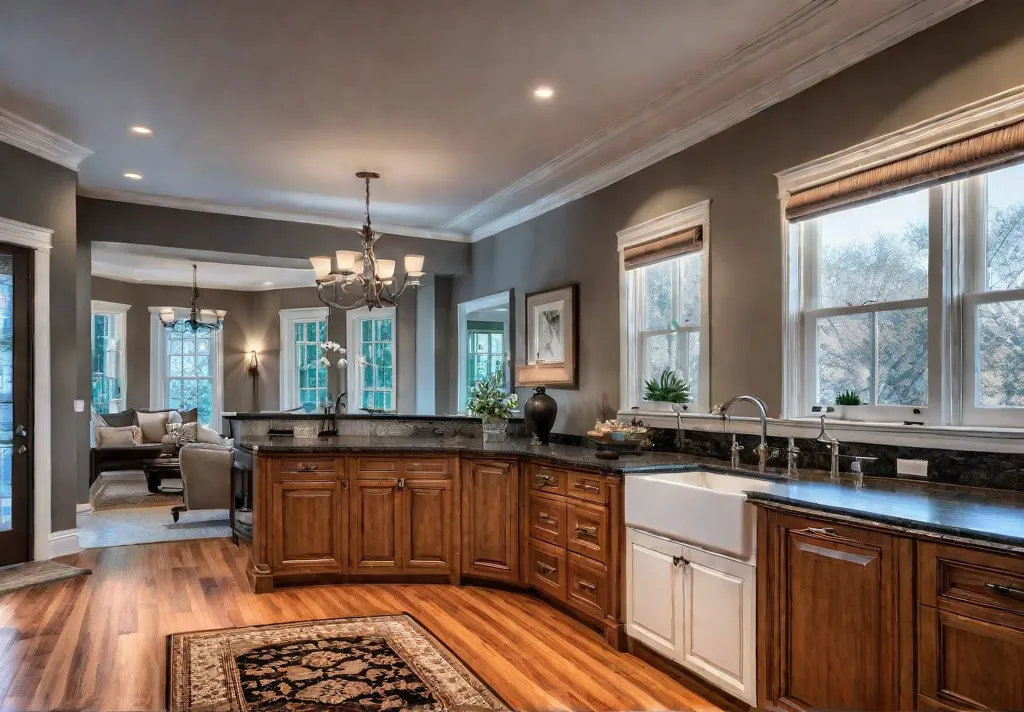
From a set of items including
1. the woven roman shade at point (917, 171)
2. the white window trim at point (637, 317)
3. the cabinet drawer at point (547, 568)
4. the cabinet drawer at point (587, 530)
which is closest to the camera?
the woven roman shade at point (917, 171)

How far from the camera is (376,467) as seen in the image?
4578 mm

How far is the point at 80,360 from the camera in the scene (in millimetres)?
7590

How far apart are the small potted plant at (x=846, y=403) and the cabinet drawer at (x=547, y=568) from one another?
5.19 ft

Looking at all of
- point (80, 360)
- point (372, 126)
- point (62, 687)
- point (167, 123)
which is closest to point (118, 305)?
point (80, 360)

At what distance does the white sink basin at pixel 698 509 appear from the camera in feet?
8.98

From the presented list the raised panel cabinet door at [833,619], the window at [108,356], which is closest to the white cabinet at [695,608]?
the raised panel cabinet door at [833,619]

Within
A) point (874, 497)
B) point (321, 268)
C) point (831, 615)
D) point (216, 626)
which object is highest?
point (321, 268)

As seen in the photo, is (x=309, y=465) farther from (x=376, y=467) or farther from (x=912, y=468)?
(x=912, y=468)

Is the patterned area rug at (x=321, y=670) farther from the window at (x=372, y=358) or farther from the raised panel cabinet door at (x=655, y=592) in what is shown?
the window at (x=372, y=358)

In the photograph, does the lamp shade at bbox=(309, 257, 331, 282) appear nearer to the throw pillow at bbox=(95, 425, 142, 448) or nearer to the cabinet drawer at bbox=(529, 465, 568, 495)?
the cabinet drawer at bbox=(529, 465, 568, 495)

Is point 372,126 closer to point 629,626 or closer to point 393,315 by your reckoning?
point 629,626

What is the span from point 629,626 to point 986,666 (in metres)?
1.72

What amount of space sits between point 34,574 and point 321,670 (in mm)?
Result: 2594

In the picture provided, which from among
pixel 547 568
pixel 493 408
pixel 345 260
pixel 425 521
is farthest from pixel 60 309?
pixel 547 568
